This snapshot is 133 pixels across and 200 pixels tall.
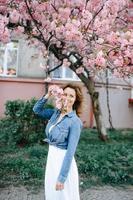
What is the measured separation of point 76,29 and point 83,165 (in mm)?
2502

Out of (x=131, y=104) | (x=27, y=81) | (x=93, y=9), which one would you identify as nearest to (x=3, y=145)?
(x=93, y=9)

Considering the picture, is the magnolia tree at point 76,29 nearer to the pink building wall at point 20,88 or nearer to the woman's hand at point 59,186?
the woman's hand at point 59,186

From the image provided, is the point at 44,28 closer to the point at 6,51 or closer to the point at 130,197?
the point at 130,197

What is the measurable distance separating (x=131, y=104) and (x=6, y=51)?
4.61 meters

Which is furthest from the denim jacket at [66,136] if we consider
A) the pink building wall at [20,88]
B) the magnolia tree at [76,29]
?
the pink building wall at [20,88]

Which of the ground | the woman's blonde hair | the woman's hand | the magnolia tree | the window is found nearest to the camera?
the woman's hand

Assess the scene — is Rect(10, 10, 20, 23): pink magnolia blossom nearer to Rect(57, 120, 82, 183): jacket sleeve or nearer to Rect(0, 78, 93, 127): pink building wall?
Rect(57, 120, 82, 183): jacket sleeve

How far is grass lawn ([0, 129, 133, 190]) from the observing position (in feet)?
25.0

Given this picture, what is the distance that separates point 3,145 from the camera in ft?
33.3

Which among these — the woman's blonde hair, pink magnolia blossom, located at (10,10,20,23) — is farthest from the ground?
pink magnolia blossom, located at (10,10,20,23)

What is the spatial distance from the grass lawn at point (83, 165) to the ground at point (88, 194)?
0.22 m

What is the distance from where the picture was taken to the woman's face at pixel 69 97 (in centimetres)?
466

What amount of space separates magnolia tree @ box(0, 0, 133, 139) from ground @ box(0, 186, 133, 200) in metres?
1.99

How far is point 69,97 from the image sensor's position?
467 cm
